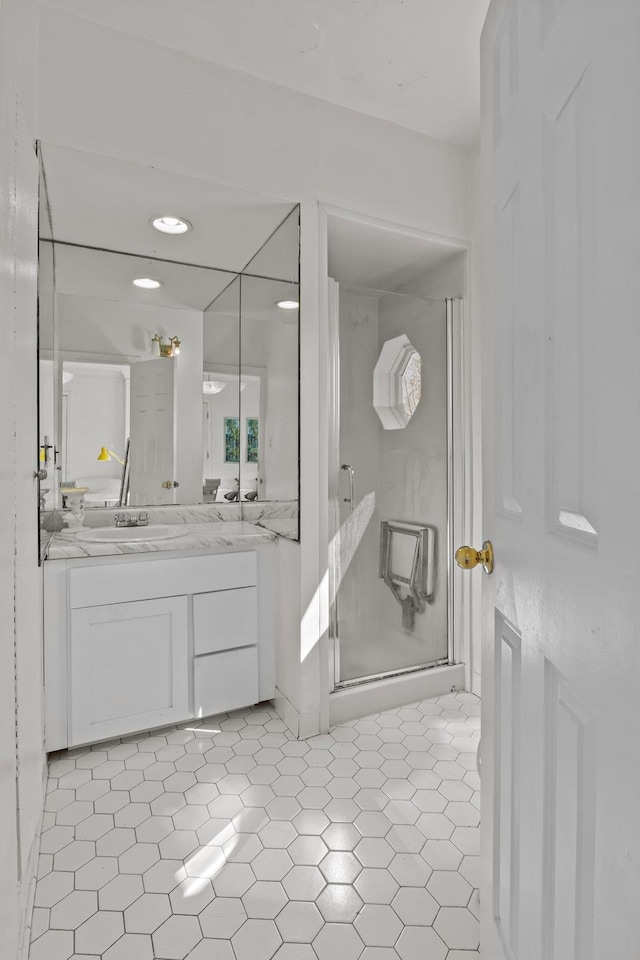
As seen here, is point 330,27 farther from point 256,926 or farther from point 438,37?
point 256,926

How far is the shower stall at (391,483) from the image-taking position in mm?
2324

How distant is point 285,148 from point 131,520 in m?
1.77

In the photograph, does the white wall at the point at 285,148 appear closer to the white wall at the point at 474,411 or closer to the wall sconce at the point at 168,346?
the white wall at the point at 474,411

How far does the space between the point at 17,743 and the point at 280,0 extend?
218 centimetres

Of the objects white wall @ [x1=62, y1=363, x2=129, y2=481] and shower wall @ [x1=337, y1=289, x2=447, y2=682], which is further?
white wall @ [x1=62, y1=363, x2=129, y2=481]

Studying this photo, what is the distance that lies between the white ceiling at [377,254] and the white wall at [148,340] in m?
0.85

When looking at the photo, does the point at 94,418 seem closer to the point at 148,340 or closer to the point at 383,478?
the point at 148,340

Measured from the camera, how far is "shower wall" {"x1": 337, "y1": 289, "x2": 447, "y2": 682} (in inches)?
92.4

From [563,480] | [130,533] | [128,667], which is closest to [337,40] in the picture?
[563,480]

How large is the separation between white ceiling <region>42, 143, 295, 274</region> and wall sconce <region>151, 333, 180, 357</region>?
0.40 m

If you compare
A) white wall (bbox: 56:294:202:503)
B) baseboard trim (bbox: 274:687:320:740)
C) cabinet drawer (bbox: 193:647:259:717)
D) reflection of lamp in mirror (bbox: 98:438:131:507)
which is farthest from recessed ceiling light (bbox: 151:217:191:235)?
baseboard trim (bbox: 274:687:320:740)

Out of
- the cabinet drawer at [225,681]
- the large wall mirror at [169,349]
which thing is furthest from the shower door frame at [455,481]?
the large wall mirror at [169,349]

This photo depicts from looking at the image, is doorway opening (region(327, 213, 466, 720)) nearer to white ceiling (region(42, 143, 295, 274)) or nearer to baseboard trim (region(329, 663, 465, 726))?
baseboard trim (region(329, 663, 465, 726))

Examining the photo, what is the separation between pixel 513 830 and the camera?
2.72 ft
